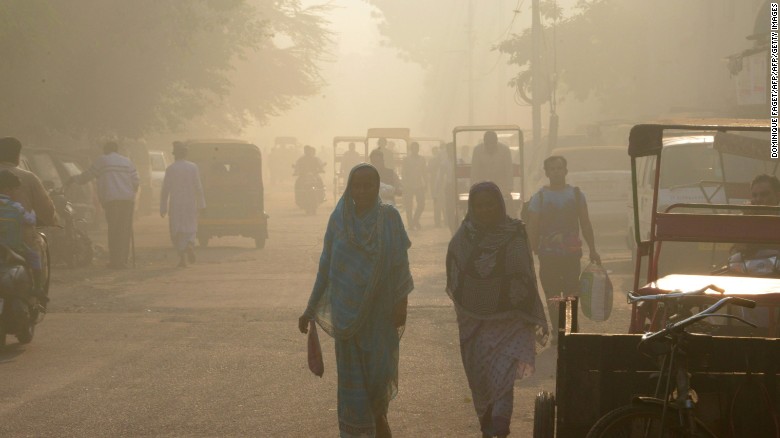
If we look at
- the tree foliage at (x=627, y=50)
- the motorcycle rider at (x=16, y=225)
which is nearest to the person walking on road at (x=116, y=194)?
the motorcycle rider at (x=16, y=225)

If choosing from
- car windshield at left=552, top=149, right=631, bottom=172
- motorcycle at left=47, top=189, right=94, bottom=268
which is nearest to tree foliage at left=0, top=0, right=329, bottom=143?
motorcycle at left=47, top=189, right=94, bottom=268

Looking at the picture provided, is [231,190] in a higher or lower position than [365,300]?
lower

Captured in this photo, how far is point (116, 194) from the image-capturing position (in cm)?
1759

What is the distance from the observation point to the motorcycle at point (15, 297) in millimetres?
10203

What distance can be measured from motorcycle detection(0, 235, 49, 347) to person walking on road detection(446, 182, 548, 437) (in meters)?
4.77

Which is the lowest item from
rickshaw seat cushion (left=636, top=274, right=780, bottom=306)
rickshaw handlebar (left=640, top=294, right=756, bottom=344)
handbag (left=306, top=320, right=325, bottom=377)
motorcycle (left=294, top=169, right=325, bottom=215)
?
motorcycle (left=294, top=169, right=325, bottom=215)

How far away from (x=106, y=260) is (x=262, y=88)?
24.8 metres

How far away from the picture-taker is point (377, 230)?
6.82 metres

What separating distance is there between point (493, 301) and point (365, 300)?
28.1 inches

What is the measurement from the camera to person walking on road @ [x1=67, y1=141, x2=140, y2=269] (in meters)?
17.5

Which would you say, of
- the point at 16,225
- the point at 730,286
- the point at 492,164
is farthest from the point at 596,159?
the point at 730,286

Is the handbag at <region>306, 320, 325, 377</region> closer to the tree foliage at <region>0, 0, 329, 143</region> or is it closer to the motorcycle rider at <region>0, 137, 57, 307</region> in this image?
the motorcycle rider at <region>0, 137, 57, 307</region>

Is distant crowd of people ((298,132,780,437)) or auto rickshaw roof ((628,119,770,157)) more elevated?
auto rickshaw roof ((628,119,770,157))

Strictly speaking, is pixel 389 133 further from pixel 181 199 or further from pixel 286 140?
pixel 286 140
